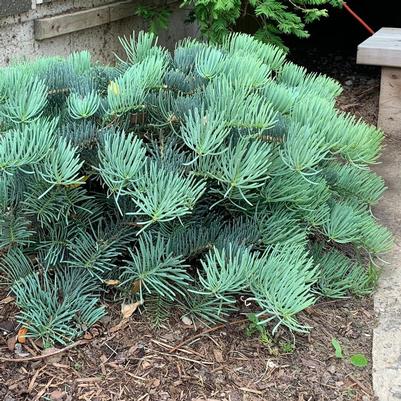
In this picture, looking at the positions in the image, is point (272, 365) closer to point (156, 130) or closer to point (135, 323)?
point (135, 323)

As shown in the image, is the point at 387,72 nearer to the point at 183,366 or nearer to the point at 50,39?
the point at 50,39

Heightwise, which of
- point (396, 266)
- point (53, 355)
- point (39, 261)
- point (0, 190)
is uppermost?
point (0, 190)

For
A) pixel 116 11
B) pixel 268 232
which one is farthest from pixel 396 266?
pixel 116 11

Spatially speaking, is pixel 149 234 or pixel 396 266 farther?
pixel 396 266

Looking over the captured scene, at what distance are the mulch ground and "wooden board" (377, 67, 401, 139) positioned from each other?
251 centimetres

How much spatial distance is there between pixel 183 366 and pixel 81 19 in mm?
3048

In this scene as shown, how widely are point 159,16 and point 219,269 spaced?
3143mm

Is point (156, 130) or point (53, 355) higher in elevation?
point (156, 130)

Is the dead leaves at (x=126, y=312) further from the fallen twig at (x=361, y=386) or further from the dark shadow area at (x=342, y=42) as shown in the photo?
the dark shadow area at (x=342, y=42)

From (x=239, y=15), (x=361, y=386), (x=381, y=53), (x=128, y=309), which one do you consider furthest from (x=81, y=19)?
(x=361, y=386)

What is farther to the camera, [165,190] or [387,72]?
[387,72]

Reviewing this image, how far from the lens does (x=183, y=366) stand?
2127 mm

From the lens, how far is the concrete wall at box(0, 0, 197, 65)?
12.8ft

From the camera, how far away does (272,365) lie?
2.19 metres
